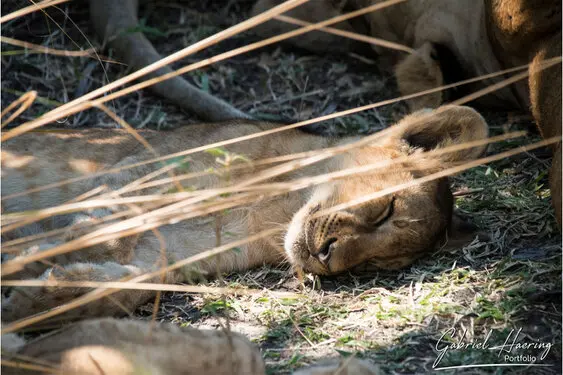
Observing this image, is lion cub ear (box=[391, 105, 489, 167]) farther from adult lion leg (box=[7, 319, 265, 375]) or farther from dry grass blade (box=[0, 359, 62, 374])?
dry grass blade (box=[0, 359, 62, 374])

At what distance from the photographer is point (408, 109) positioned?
6.14m

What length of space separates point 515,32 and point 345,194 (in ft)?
4.22

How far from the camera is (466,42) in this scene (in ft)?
19.0

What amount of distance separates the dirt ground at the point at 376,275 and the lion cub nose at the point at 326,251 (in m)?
0.14

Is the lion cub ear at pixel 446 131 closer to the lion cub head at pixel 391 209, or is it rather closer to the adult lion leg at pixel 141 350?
the lion cub head at pixel 391 209

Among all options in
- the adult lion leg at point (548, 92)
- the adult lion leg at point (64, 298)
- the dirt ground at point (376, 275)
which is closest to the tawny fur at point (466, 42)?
the adult lion leg at point (548, 92)

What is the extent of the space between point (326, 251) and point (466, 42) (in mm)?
2316

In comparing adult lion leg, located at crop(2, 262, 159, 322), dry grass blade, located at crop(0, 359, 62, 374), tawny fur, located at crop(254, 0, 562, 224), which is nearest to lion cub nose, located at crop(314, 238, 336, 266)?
adult lion leg, located at crop(2, 262, 159, 322)

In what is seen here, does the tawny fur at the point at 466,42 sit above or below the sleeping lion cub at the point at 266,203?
above

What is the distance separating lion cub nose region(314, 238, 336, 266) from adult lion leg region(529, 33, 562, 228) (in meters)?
1.08

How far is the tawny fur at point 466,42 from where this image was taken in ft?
13.9

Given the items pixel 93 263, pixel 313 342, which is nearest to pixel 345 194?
pixel 313 342

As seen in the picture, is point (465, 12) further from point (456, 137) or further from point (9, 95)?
point (9, 95)

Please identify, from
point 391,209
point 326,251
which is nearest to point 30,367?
point 326,251
